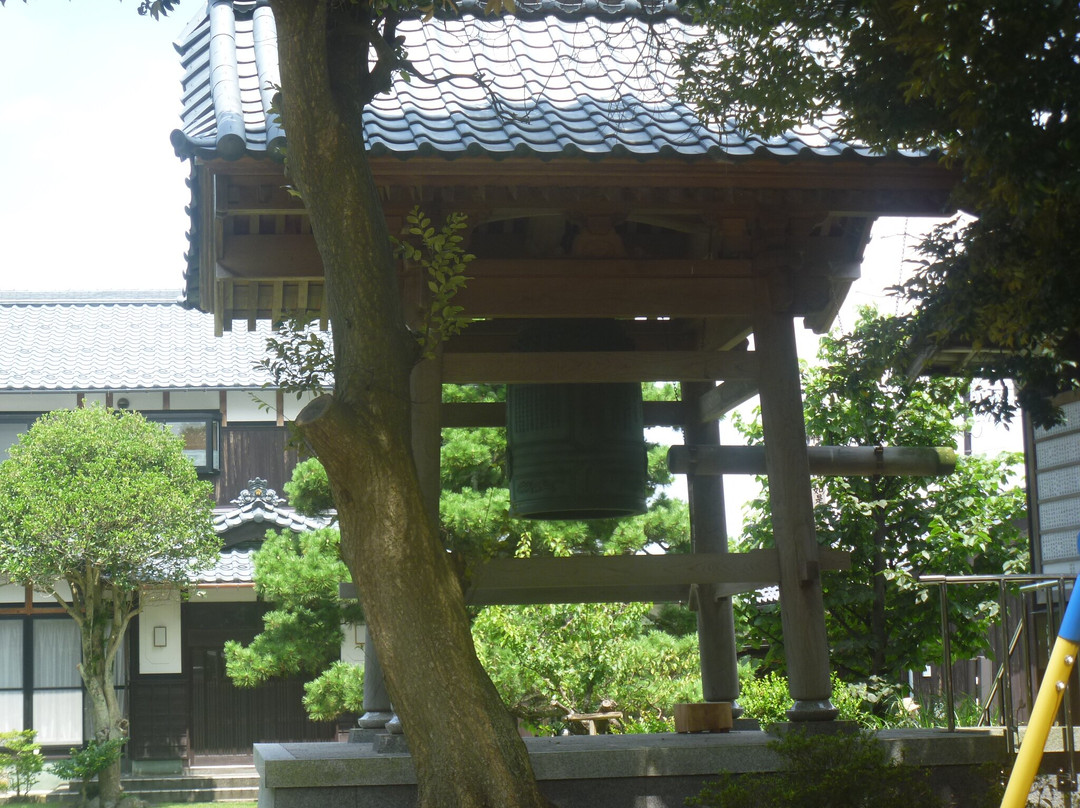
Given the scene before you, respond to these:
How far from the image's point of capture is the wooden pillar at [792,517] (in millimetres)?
5969

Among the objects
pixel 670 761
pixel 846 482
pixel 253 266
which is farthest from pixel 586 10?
pixel 846 482

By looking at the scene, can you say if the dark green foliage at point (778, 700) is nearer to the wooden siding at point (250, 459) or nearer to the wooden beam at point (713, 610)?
the wooden beam at point (713, 610)

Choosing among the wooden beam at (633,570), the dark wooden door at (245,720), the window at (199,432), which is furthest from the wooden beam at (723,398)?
the window at (199,432)

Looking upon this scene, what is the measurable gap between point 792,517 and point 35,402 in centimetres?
1735

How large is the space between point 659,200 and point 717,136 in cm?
49

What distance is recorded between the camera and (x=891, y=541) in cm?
1190

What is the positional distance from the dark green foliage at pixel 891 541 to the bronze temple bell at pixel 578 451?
4846 millimetres

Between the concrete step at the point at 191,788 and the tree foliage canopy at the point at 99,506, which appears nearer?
the tree foliage canopy at the point at 99,506

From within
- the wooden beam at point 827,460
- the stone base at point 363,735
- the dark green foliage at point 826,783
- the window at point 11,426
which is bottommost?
the dark green foliage at point 826,783

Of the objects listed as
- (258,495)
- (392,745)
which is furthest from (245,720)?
(392,745)

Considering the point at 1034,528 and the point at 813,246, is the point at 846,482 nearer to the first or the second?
the point at 1034,528

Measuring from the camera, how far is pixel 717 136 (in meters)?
5.85

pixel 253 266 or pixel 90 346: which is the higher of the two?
pixel 90 346

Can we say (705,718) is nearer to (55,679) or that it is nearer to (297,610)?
(297,610)
